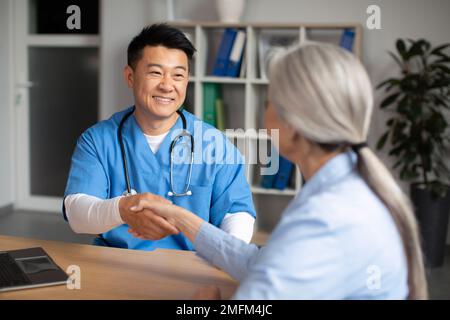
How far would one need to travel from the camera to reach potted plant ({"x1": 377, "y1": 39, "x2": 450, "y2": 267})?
3.51 metres

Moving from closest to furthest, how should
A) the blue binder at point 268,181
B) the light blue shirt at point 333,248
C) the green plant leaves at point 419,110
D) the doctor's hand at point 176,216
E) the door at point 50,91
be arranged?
the light blue shirt at point 333,248, the doctor's hand at point 176,216, the green plant leaves at point 419,110, the blue binder at point 268,181, the door at point 50,91

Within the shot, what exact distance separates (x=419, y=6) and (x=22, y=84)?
123 inches

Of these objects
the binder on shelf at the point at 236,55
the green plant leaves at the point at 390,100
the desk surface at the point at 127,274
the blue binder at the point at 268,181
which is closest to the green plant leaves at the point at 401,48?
the green plant leaves at the point at 390,100

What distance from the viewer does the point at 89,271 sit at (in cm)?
145

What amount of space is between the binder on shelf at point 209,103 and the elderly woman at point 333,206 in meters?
2.85

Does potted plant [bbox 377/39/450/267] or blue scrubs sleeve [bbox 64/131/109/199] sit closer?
blue scrubs sleeve [bbox 64/131/109/199]

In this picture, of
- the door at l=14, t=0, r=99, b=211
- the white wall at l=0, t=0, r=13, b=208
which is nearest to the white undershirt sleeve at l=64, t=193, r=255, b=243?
the door at l=14, t=0, r=99, b=211

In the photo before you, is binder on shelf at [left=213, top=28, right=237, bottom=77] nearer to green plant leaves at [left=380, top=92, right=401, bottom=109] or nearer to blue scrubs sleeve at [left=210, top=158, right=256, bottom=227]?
green plant leaves at [left=380, top=92, right=401, bottom=109]

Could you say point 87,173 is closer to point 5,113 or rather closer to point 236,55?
point 236,55

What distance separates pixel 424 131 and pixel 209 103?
142cm

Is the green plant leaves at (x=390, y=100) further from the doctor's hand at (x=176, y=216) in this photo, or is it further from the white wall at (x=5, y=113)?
the white wall at (x=5, y=113)

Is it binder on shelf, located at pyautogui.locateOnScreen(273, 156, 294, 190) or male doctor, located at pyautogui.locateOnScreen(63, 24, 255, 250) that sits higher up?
male doctor, located at pyautogui.locateOnScreen(63, 24, 255, 250)

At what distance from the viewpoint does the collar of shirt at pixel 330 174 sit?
41.8 inches

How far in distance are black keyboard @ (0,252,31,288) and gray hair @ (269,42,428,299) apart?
755 millimetres
